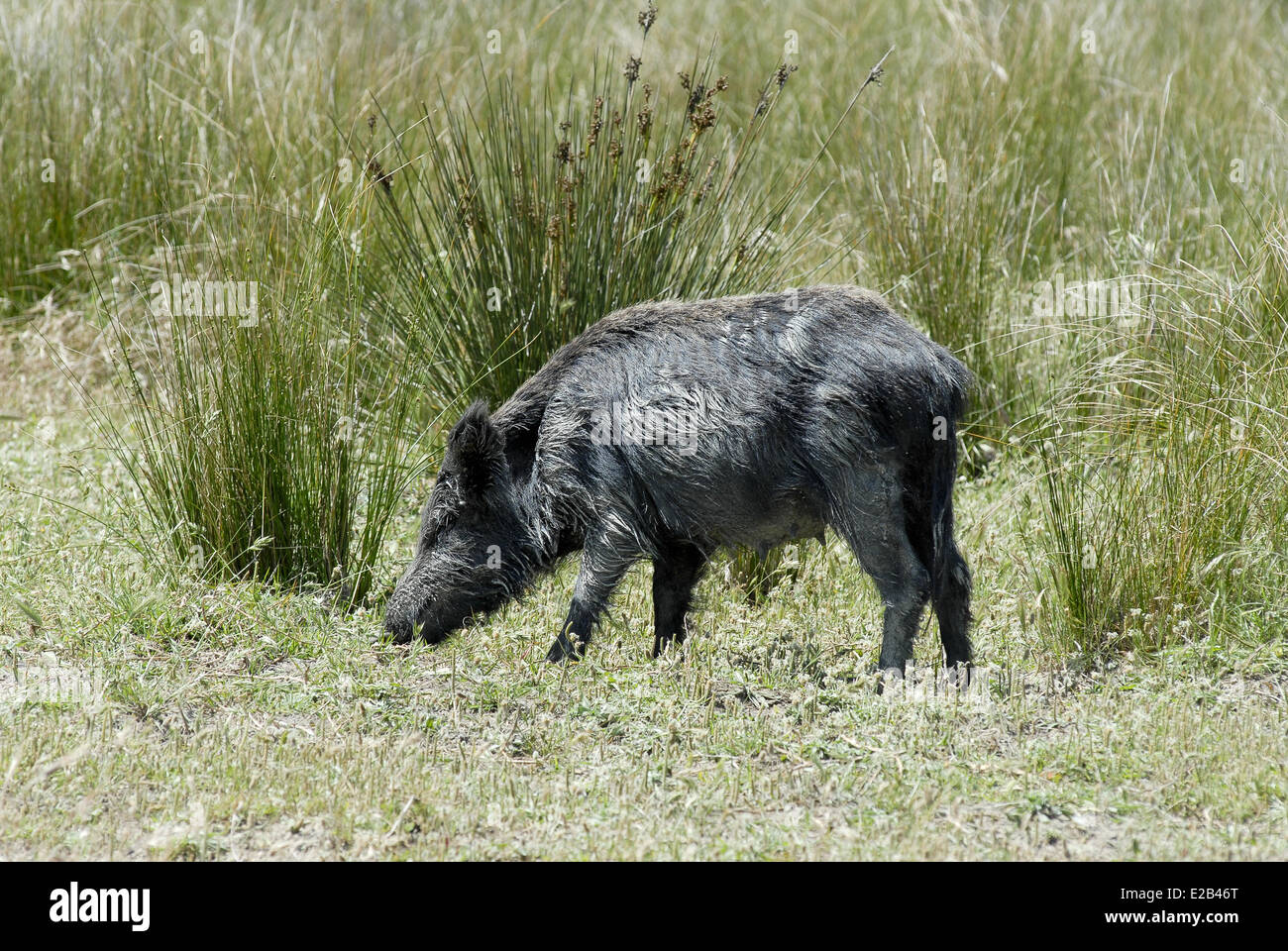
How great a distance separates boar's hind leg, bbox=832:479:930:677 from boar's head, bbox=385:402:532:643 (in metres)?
1.23

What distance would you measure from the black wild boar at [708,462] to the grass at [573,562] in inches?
12.5

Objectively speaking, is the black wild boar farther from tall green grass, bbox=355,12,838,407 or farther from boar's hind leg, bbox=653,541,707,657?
tall green grass, bbox=355,12,838,407

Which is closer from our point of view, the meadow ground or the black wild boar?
the meadow ground

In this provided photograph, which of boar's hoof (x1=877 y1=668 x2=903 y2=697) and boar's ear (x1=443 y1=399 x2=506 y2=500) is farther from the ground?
boar's ear (x1=443 y1=399 x2=506 y2=500)

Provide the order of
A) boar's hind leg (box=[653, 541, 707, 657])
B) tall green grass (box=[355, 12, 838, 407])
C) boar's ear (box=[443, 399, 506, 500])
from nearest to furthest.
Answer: boar's ear (box=[443, 399, 506, 500])
boar's hind leg (box=[653, 541, 707, 657])
tall green grass (box=[355, 12, 838, 407])

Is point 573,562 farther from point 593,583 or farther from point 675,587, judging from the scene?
point 593,583

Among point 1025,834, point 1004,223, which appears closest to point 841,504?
point 1025,834

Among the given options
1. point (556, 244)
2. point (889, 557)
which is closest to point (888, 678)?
point (889, 557)

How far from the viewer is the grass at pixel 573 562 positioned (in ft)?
13.4

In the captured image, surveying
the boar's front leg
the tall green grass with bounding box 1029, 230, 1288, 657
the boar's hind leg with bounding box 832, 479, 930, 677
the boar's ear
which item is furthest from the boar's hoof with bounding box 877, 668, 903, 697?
the boar's ear

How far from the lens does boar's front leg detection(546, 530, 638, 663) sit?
5.13 m

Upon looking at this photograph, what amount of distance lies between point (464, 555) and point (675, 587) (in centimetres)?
82

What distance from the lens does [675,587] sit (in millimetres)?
5574

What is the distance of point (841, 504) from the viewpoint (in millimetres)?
4945
